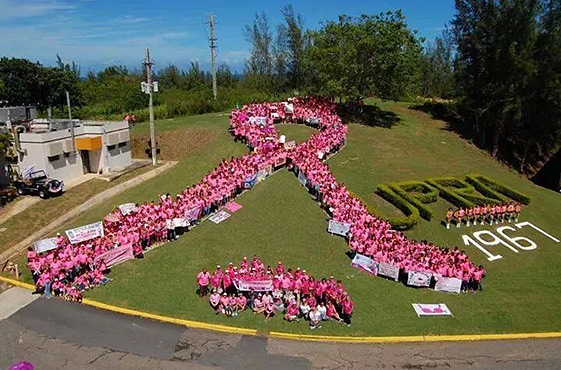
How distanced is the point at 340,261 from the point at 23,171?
19548mm

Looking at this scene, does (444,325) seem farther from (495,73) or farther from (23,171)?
(495,73)

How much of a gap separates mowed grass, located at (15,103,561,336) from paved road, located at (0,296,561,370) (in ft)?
2.79

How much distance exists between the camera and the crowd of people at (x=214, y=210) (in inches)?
687

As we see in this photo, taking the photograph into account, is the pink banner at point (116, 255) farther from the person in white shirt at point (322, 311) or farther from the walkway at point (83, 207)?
the person in white shirt at point (322, 311)

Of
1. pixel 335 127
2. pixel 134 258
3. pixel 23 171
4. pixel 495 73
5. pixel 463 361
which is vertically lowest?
pixel 463 361

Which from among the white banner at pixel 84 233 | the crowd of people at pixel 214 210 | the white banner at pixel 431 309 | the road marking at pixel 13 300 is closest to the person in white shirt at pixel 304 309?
the white banner at pixel 431 309

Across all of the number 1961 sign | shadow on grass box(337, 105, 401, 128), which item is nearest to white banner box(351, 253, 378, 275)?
the number 1961 sign

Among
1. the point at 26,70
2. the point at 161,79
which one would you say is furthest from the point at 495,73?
the point at 161,79

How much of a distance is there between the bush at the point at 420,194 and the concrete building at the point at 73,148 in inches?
743

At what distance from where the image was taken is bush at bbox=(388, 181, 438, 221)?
2498 cm

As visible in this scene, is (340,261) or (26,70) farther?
(26,70)

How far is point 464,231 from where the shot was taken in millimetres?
24188

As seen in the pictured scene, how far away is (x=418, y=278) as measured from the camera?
60.5 ft

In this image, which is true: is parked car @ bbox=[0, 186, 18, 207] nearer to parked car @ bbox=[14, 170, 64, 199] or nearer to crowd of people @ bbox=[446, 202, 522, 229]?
parked car @ bbox=[14, 170, 64, 199]
